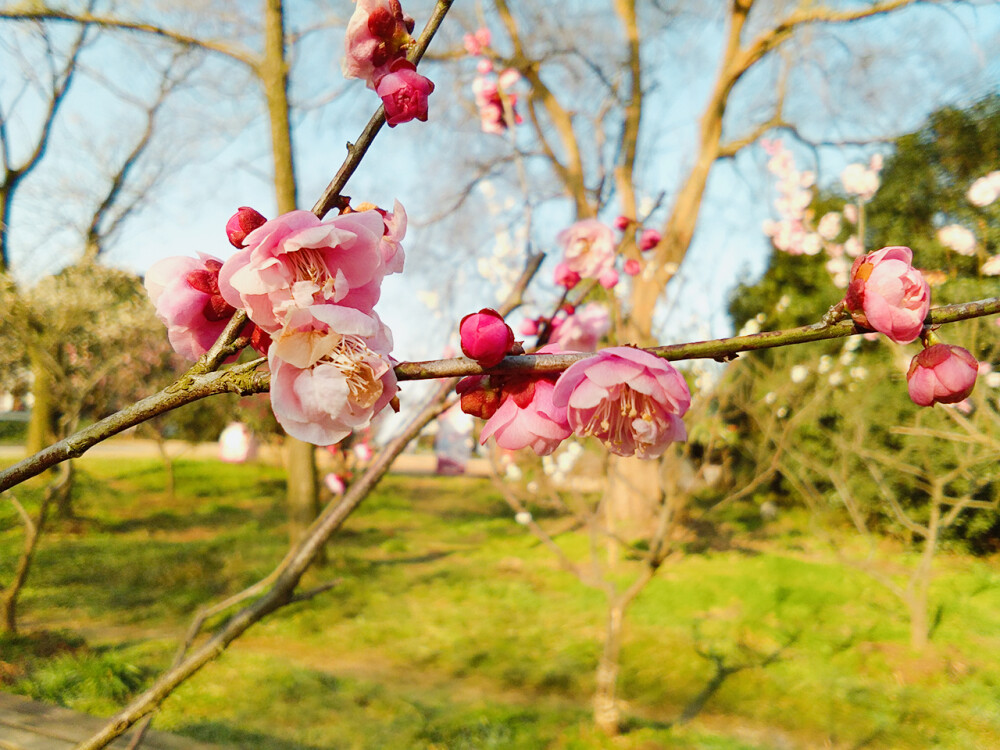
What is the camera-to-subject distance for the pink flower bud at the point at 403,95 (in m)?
0.55

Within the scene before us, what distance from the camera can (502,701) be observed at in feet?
12.1

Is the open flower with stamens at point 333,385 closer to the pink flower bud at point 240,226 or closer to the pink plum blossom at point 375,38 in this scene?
the pink flower bud at point 240,226

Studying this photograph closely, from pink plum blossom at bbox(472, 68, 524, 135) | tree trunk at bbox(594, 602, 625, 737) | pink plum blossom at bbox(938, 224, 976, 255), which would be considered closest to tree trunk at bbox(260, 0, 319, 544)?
tree trunk at bbox(594, 602, 625, 737)

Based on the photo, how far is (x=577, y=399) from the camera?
48 cm

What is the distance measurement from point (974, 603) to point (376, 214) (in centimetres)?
602

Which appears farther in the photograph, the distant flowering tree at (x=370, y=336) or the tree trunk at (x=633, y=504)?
the tree trunk at (x=633, y=504)

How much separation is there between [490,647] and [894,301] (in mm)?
4488

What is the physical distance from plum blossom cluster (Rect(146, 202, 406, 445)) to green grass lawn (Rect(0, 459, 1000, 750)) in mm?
2867

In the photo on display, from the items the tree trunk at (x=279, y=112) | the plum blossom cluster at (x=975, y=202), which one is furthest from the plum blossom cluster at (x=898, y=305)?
the tree trunk at (x=279, y=112)

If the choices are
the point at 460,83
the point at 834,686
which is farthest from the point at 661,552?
the point at 460,83

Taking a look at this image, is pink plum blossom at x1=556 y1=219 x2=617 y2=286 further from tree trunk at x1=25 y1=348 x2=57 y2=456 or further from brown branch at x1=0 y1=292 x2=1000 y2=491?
tree trunk at x1=25 y1=348 x2=57 y2=456

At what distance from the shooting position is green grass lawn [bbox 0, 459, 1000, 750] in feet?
10.9

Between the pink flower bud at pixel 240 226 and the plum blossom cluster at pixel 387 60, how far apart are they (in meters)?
0.14

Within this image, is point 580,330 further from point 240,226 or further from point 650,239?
point 240,226
